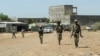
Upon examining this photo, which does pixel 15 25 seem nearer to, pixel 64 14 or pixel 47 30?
pixel 47 30

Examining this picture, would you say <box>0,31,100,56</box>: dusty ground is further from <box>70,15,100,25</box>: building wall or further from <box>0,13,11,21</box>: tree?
<box>0,13,11,21</box>: tree

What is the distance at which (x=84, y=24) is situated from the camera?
111m

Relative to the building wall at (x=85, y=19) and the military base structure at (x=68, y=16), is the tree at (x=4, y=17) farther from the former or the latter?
the building wall at (x=85, y=19)

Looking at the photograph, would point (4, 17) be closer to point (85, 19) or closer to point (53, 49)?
point (85, 19)

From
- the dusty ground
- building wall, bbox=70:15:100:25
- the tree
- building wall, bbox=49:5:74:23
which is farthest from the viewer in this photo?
the tree

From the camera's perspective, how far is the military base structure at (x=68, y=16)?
360 feet

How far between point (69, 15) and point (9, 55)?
91701 mm

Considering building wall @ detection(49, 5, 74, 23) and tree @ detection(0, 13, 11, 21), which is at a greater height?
building wall @ detection(49, 5, 74, 23)

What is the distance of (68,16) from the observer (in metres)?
111

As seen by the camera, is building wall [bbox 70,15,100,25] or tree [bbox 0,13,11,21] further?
tree [bbox 0,13,11,21]

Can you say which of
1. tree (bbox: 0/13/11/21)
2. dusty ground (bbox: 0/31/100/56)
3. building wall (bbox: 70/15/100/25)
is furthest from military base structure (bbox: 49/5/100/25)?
dusty ground (bbox: 0/31/100/56)

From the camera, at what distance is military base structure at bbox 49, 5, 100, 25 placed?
110 metres

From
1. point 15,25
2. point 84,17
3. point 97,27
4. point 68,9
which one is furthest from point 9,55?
point 68,9

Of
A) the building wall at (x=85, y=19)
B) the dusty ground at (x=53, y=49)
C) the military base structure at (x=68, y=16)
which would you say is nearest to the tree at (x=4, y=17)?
the military base structure at (x=68, y=16)
